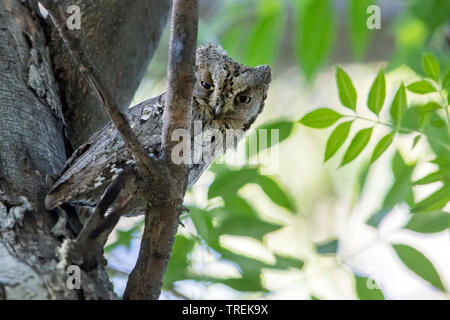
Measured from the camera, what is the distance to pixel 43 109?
86.2 inches

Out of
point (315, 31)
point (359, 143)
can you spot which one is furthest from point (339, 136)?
point (315, 31)

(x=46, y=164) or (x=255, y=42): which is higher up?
(x=255, y=42)

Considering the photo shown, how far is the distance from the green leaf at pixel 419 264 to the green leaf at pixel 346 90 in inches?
23.6

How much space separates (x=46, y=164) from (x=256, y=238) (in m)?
0.90

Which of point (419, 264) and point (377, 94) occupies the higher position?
point (377, 94)

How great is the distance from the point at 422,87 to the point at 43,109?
1356mm

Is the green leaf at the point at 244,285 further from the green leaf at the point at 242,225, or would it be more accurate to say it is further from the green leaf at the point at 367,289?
the green leaf at the point at 367,289

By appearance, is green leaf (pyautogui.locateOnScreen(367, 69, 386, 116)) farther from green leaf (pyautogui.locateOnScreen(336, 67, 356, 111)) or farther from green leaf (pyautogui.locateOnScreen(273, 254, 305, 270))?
green leaf (pyautogui.locateOnScreen(273, 254, 305, 270))

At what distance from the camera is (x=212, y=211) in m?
2.43

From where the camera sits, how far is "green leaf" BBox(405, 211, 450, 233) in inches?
88.5

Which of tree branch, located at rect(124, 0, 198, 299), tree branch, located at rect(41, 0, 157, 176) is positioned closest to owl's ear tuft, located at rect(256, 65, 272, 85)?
tree branch, located at rect(124, 0, 198, 299)

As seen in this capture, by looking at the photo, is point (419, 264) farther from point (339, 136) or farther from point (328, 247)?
point (339, 136)
